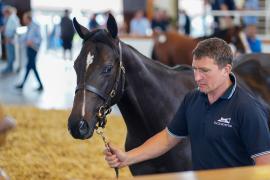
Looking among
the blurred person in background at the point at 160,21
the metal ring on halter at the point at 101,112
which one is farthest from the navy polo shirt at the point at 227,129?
the blurred person in background at the point at 160,21

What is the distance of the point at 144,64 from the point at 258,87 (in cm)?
149

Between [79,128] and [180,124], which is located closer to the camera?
[180,124]

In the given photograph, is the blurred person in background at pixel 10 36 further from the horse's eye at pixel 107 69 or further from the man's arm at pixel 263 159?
the man's arm at pixel 263 159

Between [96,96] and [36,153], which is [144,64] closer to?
[96,96]

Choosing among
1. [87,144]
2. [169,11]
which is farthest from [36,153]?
[169,11]

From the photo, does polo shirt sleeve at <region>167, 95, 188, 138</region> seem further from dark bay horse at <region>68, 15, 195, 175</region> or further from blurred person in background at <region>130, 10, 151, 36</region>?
blurred person in background at <region>130, 10, 151, 36</region>

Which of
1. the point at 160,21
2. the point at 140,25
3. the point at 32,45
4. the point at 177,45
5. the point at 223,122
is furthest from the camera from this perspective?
the point at 140,25

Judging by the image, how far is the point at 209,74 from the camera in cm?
242

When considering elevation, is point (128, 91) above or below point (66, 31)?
above

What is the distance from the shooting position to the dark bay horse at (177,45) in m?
10.8

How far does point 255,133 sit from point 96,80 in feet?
3.51

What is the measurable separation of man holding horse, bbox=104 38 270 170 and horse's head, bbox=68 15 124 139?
0.63m

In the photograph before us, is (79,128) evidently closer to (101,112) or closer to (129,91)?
(101,112)

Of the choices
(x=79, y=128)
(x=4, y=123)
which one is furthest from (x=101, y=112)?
(x=4, y=123)
